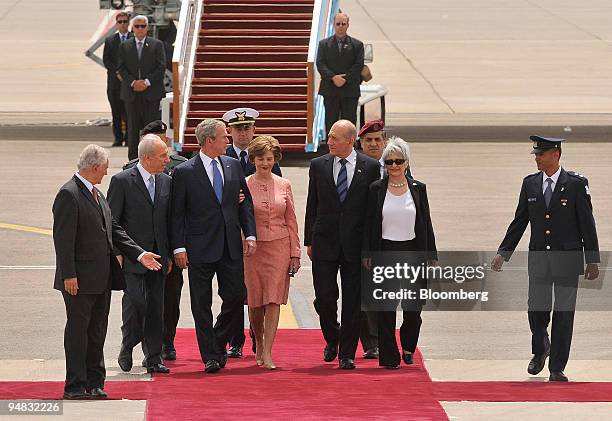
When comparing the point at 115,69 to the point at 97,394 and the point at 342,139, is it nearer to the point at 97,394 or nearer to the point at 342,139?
the point at 342,139

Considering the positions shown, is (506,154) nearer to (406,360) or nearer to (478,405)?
(406,360)

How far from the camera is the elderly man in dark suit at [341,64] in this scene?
2408 centimetres

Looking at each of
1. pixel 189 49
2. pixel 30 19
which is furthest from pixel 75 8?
pixel 189 49

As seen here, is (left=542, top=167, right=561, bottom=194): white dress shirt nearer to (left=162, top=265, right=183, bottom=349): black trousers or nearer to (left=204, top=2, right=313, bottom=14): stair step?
(left=162, top=265, right=183, bottom=349): black trousers

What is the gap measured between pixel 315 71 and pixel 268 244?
41.1 feet

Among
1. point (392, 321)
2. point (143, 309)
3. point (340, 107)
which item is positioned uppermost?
point (143, 309)

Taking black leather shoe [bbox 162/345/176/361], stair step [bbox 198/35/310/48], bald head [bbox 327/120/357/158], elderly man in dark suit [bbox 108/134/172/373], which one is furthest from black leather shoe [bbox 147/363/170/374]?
stair step [bbox 198/35/310/48]

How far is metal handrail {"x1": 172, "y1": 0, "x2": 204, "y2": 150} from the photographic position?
23891 millimetres

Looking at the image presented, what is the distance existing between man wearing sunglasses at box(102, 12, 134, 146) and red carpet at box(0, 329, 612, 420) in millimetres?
14773

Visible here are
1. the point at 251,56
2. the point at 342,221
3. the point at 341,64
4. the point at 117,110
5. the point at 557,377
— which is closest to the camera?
the point at 557,377

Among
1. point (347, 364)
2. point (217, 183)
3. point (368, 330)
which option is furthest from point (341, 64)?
point (347, 364)

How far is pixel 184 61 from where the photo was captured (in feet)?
80.5

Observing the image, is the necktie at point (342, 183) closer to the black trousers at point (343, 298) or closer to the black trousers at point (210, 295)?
the black trousers at point (343, 298)

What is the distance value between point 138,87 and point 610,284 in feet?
35.4
